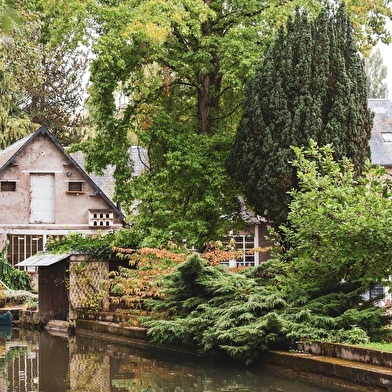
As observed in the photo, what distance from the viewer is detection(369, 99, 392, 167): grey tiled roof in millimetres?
30844

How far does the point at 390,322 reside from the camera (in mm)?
13711

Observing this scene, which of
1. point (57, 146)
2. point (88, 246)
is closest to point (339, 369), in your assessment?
point (88, 246)

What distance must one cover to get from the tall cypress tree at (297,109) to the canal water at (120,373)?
18.9ft

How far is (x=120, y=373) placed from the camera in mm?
13914

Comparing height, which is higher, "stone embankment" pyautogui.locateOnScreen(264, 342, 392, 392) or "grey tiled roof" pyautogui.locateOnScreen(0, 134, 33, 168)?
"grey tiled roof" pyautogui.locateOnScreen(0, 134, 33, 168)

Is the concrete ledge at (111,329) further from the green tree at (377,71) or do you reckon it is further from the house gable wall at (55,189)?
the green tree at (377,71)

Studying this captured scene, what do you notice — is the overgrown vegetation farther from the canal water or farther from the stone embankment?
the canal water

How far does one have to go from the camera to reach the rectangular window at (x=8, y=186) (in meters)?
34.1

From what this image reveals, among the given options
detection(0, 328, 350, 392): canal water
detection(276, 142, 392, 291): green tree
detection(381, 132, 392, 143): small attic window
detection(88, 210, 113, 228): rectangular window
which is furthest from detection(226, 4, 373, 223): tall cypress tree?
detection(88, 210, 113, 228): rectangular window

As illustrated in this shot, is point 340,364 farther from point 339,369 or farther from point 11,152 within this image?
point 11,152

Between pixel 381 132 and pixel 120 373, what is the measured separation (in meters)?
21.4

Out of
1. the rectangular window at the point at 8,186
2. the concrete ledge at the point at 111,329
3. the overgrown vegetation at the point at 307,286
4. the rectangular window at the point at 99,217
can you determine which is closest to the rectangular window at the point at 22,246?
the rectangular window at the point at 8,186

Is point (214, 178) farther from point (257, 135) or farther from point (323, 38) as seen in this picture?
point (323, 38)

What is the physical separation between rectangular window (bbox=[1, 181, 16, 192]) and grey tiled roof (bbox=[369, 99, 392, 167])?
49.8 feet
